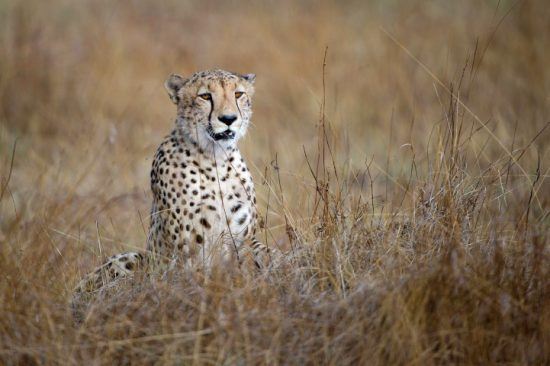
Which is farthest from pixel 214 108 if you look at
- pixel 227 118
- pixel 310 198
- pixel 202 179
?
pixel 310 198

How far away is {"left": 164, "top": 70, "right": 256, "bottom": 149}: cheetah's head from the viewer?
4055mm

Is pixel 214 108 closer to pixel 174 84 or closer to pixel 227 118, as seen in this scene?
pixel 227 118

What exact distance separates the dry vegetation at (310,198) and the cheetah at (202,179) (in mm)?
195

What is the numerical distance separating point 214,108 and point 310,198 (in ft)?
2.70

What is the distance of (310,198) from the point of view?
4.67m

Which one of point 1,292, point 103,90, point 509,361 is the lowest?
point 509,361

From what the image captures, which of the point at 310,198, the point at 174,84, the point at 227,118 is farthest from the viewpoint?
the point at 310,198

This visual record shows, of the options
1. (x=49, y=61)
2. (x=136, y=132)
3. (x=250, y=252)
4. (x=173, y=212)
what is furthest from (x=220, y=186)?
(x=49, y=61)

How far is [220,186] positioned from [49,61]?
4341 millimetres

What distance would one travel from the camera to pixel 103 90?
8.09 m

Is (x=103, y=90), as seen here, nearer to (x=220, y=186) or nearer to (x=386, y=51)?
(x=386, y=51)

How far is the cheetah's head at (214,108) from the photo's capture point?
4055mm

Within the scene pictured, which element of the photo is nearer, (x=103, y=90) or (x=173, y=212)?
(x=173, y=212)

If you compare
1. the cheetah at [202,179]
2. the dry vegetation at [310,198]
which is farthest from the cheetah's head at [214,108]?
the dry vegetation at [310,198]
